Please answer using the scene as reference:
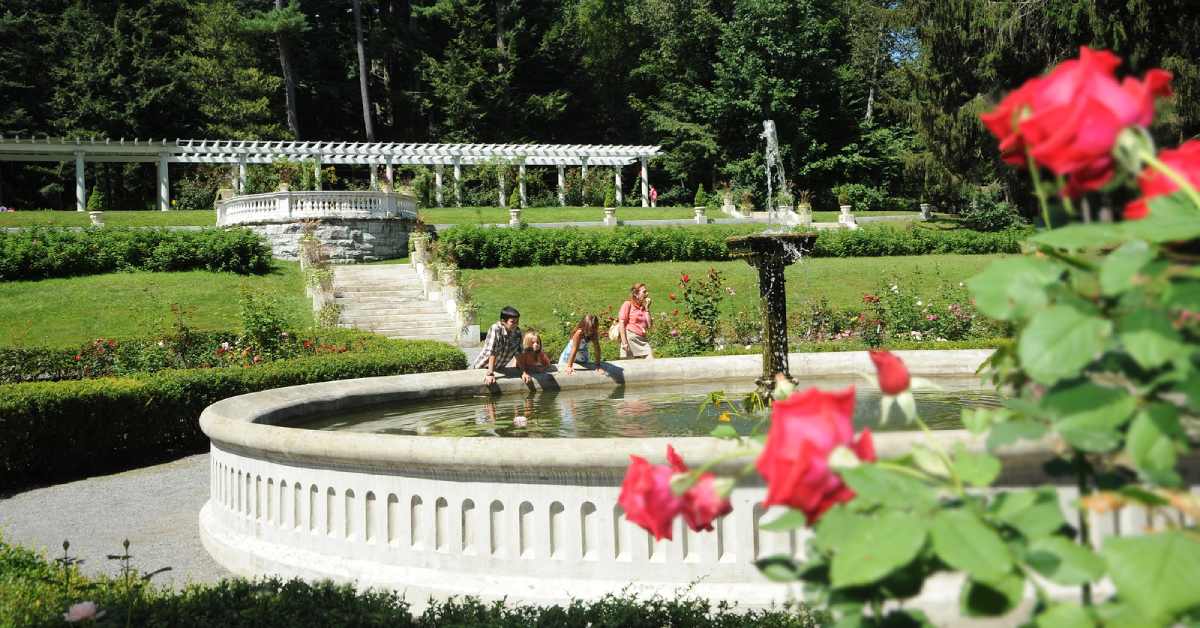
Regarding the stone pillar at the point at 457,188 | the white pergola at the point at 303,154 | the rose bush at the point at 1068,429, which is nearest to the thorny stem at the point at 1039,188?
the rose bush at the point at 1068,429

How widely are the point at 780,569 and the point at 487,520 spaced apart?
11.7ft

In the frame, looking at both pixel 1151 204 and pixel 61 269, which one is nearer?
pixel 1151 204

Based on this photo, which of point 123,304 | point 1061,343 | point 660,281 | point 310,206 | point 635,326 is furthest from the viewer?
point 310,206

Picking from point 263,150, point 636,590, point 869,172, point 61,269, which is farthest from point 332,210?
point 869,172

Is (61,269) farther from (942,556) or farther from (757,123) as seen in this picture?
(757,123)

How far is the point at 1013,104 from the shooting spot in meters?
1.17

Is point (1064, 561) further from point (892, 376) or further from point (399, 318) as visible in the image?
point (399, 318)

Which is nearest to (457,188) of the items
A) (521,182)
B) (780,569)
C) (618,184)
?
(521,182)

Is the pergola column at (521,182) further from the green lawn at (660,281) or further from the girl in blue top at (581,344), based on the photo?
the girl in blue top at (581,344)

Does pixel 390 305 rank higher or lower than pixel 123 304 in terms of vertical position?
lower

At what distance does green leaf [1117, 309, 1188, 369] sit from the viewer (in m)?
1.03

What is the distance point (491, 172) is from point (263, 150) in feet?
33.1

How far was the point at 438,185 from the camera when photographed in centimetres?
4316

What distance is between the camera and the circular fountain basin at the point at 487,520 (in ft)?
14.4
